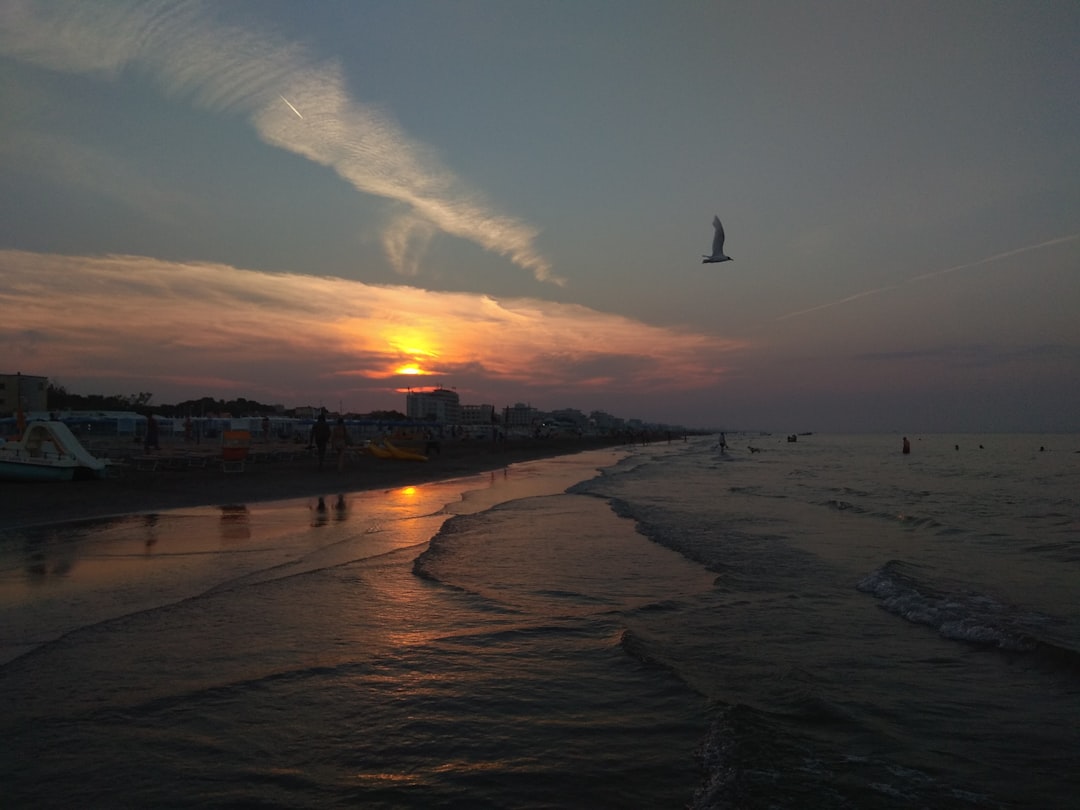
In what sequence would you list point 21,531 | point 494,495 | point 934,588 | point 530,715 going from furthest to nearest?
point 494,495 → point 21,531 → point 934,588 → point 530,715

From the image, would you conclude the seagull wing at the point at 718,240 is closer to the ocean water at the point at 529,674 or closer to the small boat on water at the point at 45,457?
the ocean water at the point at 529,674

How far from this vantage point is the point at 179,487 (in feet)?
67.1

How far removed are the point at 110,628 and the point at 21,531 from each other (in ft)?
26.4

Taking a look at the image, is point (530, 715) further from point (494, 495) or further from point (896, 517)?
point (494, 495)

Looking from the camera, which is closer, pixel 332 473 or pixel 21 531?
pixel 21 531

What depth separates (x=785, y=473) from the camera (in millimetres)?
36062

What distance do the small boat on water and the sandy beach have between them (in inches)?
13.7

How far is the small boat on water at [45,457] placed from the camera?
18.9 metres

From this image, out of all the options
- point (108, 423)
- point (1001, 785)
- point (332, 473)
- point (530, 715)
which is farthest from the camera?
point (108, 423)

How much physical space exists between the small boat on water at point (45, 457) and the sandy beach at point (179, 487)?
0.35m

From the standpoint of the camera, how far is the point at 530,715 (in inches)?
185

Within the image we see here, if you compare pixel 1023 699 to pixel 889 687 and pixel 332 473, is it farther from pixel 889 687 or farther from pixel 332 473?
pixel 332 473

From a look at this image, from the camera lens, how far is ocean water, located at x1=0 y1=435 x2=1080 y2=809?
12.3 ft

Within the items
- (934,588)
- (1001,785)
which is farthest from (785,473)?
(1001,785)
